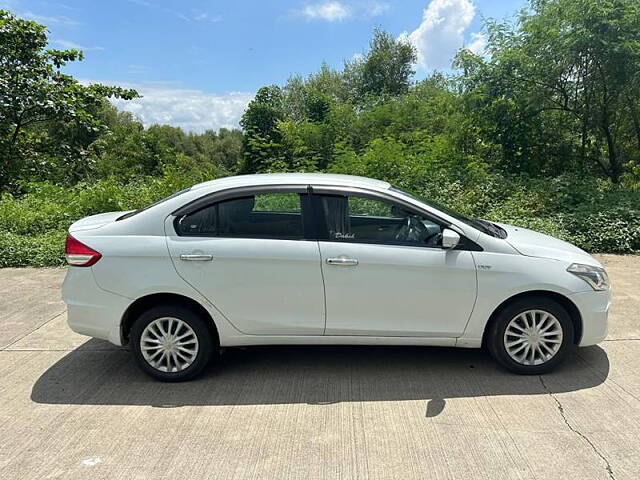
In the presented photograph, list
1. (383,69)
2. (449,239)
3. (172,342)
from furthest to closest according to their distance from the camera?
(383,69) < (172,342) < (449,239)

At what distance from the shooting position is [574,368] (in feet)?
13.4

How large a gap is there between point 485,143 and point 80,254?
1133 centimetres

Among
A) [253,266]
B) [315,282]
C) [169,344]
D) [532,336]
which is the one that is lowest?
[169,344]

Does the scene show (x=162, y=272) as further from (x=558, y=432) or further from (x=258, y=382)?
(x=558, y=432)

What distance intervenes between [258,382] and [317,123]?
15368 mm

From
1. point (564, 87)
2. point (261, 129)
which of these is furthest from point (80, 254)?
point (261, 129)

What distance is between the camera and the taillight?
12.4 ft

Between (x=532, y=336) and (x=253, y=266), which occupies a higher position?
(x=253, y=266)

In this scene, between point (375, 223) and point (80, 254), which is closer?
point (80, 254)

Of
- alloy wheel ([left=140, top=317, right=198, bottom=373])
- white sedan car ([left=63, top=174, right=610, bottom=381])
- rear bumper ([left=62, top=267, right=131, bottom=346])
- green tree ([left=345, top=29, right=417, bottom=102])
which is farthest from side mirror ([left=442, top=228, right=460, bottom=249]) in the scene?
green tree ([left=345, top=29, right=417, bottom=102])

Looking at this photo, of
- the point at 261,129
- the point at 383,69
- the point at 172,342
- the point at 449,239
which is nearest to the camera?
the point at 449,239

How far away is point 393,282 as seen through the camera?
147 inches

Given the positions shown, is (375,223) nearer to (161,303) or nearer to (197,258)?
(197,258)

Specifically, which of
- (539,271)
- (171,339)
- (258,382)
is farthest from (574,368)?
(171,339)
